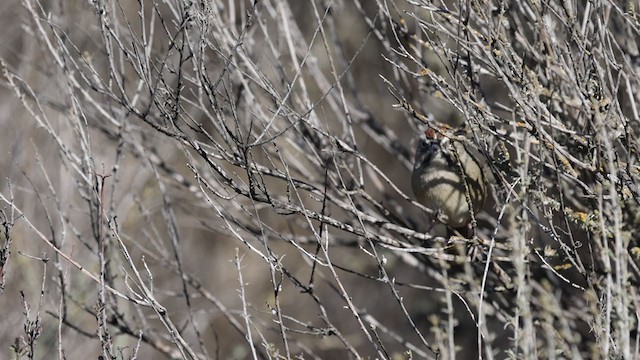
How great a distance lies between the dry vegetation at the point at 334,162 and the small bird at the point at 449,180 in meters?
0.18

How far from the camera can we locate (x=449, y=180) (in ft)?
15.4

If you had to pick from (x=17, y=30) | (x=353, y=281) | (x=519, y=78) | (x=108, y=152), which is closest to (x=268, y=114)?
(x=519, y=78)

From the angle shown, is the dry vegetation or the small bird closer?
the dry vegetation

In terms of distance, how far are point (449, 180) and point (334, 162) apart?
3.82ft

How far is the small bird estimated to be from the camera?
183 inches

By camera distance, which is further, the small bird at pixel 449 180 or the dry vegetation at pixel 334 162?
the small bird at pixel 449 180

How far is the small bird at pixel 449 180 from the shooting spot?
4.64m

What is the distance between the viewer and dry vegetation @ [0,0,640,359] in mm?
3375

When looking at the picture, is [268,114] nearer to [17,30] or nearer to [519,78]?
[519,78]

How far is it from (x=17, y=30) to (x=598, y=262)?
6776mm

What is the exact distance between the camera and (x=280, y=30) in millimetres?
4996

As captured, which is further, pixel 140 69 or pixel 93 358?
pixel 93 358

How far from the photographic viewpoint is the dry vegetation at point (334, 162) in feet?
11.1

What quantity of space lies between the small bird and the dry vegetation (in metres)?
0.18
